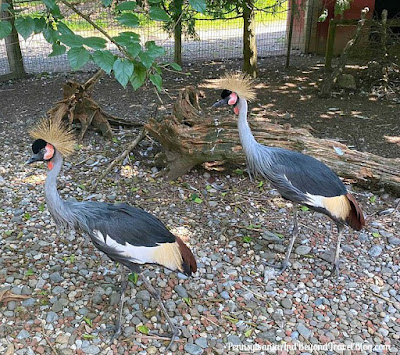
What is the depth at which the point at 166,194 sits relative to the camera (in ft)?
12.4

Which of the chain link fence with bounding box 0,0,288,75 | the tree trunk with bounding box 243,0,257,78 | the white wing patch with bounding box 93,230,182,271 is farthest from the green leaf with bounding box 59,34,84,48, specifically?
the chain link fence with bounding box 0,0,288,75

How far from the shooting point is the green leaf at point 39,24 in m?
1.92

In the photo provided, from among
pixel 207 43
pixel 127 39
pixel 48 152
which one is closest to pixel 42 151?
pixel 48 152

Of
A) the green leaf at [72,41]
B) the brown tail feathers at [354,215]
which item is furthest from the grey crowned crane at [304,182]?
the green leaf at [72,41]

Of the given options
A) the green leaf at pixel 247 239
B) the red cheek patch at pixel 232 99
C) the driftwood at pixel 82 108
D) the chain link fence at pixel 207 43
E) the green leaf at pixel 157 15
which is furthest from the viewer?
the chain link fence at pixel 207 43

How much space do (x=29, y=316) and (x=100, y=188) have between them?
1487 millimetres

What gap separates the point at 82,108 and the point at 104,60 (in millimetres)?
3095

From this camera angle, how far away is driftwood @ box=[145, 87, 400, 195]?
12.0 feet

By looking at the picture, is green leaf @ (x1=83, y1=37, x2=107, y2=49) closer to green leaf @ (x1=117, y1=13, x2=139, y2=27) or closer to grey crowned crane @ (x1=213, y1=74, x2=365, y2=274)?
green leaf @ (x1=117, y1=13, x2=139, y2=27)

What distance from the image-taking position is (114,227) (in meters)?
2.36

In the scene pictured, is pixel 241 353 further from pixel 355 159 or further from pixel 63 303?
pixel 355 159

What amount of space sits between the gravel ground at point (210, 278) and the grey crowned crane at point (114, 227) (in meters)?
0.24

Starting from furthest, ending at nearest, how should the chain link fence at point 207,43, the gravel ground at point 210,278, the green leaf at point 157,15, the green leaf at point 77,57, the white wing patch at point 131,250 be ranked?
1. the chain link fence at point 207,43
2. the gravel ground at point 210,278
3. the white wing patch at point 131,250
4. the green leaf at point 157,15
5. the green leaf at point 77,57

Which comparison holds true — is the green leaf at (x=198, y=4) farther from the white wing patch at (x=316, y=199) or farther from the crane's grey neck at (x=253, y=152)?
the white wing patch at (x=316, y=199)
